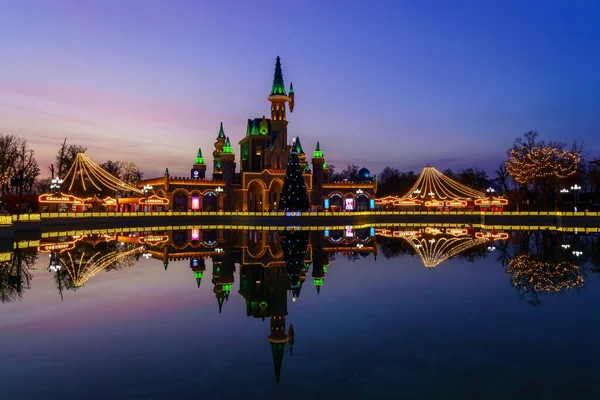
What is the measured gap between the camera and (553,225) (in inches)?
1976

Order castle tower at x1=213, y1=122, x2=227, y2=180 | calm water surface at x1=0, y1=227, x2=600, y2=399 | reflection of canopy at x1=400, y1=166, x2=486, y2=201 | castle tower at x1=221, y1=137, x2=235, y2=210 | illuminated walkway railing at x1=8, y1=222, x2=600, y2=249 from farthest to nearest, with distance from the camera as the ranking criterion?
castle tower at x1=213, y1=122, x2=227, y2=180 → castle tower at x1=221, y1=137, x2=235, y2=210 → reflection of canopy at x1=400, y1=166, x2=486, y2=201 → illuminated walkway railing at x1=8, y1=222, x2=600, y2=249 → calm water surface at x1=0, y1=227, x2=600, y2=399

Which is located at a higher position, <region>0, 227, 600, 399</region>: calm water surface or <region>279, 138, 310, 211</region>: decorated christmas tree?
<region>279, 138, 310, 211</region>: decorated christmas tree

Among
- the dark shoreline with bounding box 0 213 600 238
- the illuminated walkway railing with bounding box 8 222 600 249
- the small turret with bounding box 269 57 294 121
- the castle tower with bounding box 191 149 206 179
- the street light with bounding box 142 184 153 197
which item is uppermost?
the small turret with bounding box 269 57 294 121

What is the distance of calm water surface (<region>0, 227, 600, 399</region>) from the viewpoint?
7.64 m

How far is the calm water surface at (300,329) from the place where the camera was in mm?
7645

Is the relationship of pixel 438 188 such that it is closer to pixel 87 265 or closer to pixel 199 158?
pixel 199 158

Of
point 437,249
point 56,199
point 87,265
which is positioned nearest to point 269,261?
point 87,265

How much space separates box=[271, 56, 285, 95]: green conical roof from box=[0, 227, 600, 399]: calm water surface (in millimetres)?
53390

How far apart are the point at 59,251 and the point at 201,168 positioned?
183 ft

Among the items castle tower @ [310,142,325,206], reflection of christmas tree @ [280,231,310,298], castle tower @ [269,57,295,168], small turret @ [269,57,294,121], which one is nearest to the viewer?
reflection of christmas tree @ [280,231,310,298]

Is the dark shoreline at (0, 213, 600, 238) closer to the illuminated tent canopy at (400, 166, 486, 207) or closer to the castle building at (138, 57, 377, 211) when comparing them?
the illuminated tent canopy at (400, 166, 486, 207)

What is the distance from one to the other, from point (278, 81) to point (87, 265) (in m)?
55.8

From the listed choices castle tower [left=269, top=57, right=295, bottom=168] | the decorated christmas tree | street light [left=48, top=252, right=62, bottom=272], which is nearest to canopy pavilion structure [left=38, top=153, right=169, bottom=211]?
the decorated christmas tree

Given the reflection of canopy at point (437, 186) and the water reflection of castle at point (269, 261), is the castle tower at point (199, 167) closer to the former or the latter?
the reflection of canopy at point (437, 186)
